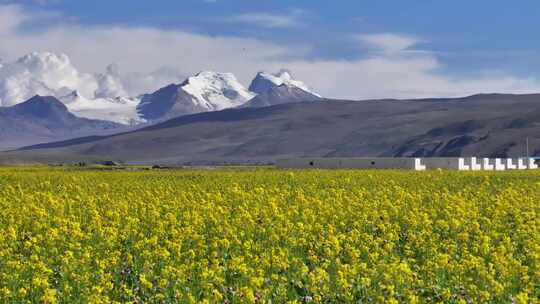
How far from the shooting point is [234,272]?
16.3 meters

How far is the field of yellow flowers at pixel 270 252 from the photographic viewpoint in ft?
45.5

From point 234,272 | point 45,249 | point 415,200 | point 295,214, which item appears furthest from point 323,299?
point 415,200

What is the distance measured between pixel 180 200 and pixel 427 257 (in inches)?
499

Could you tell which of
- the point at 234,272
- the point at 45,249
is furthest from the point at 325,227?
the point at 45,249

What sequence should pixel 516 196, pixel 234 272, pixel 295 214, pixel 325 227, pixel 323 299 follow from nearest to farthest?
pixel 323 299, pixel 234 272, pixel 325 227, pixel 295 214, pixel 516 196

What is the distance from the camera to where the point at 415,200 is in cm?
2870

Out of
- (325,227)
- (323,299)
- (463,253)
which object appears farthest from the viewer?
(325,227)

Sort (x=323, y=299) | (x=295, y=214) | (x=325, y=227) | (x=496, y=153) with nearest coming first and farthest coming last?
(x=323, y=299) < (x=325, y=227) < (x=295, y=214) < (x=496, y=153)

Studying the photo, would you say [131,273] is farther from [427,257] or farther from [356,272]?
[427,257]

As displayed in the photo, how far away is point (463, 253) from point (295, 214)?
663cm

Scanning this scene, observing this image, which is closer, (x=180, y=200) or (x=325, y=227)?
(x=325, y=227)

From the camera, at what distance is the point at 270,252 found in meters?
17.5

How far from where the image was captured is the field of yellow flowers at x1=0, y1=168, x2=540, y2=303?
1388 cm

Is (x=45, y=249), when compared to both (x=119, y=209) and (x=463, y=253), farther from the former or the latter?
(x=463, y=253)
